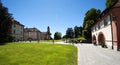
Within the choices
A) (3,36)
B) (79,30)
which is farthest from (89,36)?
(79,30)

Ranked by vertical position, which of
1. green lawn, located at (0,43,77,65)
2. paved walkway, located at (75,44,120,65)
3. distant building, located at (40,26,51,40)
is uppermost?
distant building, located at (40,26,51,40)

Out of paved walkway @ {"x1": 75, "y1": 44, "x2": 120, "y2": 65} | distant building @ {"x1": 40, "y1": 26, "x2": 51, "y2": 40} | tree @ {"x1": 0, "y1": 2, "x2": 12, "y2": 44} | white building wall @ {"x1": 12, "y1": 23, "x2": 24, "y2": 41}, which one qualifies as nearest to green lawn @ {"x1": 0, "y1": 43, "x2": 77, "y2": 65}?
paved walkway @ {"x1": 75, "y1": 44, "x2": 120, "y2": 65}

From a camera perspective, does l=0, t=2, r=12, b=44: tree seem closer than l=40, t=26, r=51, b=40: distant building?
Yes

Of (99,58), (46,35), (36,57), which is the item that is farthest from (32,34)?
(99,58)

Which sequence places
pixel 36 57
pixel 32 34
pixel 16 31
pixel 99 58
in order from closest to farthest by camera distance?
pixel 36 57, pixel 99 58, pixel 16 31, pixel 32 34

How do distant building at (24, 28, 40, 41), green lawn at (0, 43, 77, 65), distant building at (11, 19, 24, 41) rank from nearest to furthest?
green lawn at (0, 43, 77, 65)
distant building at (11, 19, 24, 41)
distant building at (24, 28, 40, 41)

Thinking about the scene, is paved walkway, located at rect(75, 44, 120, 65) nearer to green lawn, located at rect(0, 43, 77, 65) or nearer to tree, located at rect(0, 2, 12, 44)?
green lawn, located at rect(0, 43, 77, 65)

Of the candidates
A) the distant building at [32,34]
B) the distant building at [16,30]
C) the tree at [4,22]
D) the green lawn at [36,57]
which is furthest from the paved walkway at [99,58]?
the distant building at [32,34]

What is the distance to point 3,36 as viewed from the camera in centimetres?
3988

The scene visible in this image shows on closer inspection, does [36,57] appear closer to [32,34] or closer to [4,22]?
[4,22]

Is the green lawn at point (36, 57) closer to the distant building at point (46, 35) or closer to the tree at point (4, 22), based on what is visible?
the tree at point (4, 22)

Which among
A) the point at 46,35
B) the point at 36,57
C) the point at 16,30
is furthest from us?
the point at 46,35

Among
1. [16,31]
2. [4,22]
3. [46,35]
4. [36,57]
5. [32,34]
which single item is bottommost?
[36,57]

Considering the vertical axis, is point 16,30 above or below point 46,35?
above
